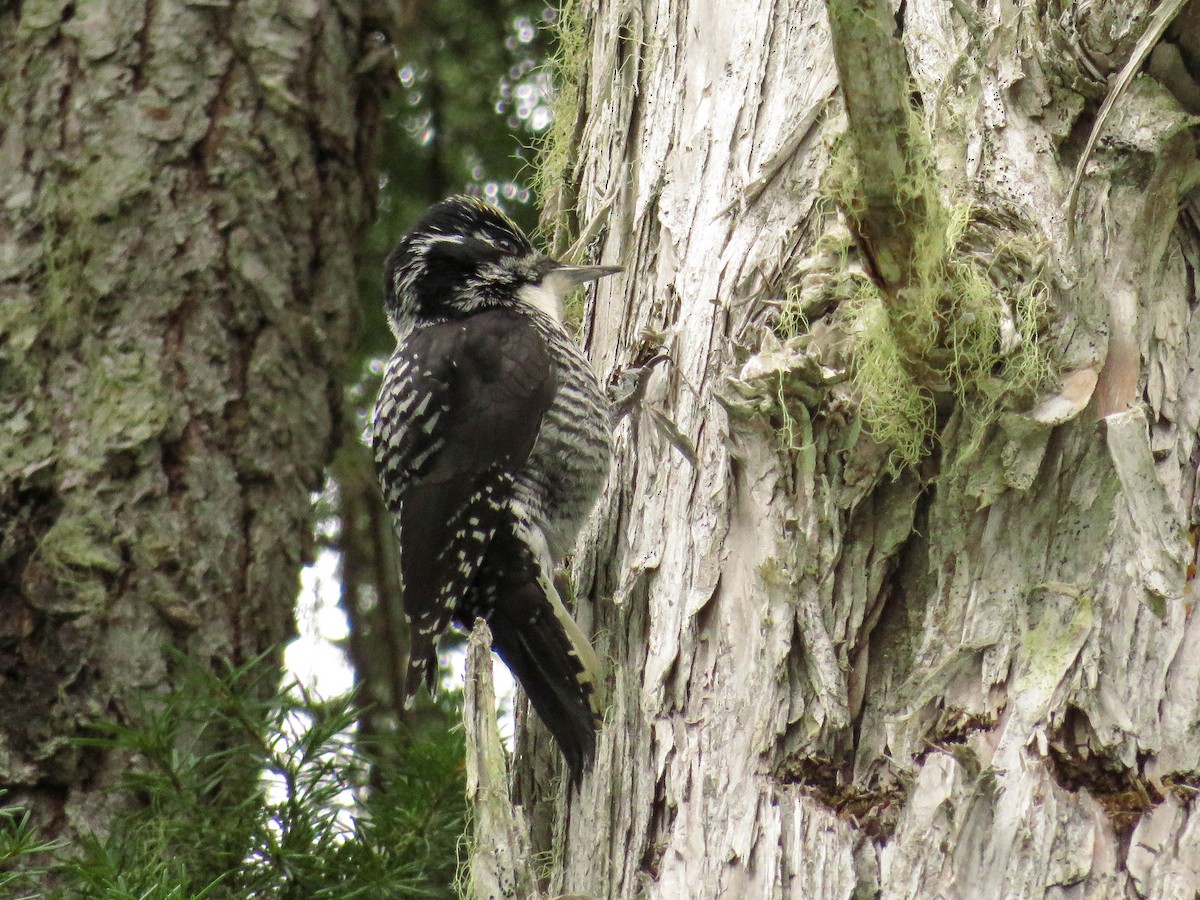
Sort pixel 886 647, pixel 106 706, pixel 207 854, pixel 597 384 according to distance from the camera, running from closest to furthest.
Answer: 1. pixel 886 647
2. pixel 207 854
3. pixel 106 706
4. pixel 597 384

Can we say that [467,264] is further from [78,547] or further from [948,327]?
[948,327]

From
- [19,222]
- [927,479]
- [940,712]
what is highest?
[19,222]

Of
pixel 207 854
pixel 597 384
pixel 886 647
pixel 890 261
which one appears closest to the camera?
→ pixel 890 261

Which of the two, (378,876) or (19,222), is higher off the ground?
(19,222)

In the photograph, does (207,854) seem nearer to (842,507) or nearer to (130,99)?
(842,507)

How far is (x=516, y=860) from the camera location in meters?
1.97

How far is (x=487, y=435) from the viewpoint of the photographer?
331 cm

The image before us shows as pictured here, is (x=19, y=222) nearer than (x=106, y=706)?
No

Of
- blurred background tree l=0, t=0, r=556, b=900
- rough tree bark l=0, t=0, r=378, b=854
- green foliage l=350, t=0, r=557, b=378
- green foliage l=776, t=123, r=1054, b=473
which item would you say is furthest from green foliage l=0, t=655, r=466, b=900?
green foliage l=350, t=0, r=557, b=378

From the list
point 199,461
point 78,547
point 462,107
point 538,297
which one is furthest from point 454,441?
point 462,107

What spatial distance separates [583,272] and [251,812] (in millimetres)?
1404

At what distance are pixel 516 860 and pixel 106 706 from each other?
1.41 m

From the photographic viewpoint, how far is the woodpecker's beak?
301 centimetres

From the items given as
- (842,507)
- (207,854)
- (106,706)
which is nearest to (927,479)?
(842,507)
